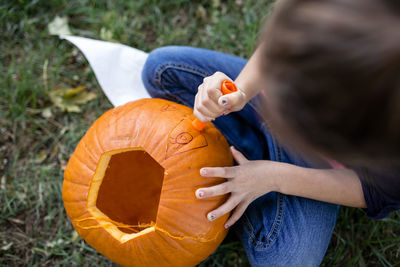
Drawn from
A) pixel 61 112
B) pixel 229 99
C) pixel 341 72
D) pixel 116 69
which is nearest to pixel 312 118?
pixel 341 72

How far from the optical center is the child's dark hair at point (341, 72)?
46 centimetres

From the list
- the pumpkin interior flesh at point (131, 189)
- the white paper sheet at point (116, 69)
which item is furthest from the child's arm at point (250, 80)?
the white paper sheet at point (116, 69)

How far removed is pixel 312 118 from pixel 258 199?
51 cm

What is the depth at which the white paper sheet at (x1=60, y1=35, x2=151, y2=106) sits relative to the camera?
1317 mm

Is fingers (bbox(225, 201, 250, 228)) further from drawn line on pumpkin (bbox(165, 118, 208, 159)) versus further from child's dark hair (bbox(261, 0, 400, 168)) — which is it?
child's dark hair (bbox(261, 0, 400, 168))

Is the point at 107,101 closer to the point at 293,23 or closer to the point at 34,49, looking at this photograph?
the point at 34,49

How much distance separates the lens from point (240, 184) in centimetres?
84

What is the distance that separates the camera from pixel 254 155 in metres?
1.08

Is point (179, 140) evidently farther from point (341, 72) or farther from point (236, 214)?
point (341, 72)

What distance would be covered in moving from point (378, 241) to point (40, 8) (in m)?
1.75

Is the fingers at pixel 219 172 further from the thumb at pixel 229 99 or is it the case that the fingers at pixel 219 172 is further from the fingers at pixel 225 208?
the thumb at pixel 229 99

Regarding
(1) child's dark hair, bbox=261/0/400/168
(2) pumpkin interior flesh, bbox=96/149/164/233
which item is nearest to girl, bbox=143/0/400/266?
(1) child's dark hair, bbox=261/0/400/168

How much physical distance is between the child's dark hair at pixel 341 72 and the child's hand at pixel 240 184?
12.1 inches

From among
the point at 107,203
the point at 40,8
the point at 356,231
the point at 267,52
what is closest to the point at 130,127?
the point at 107,203
